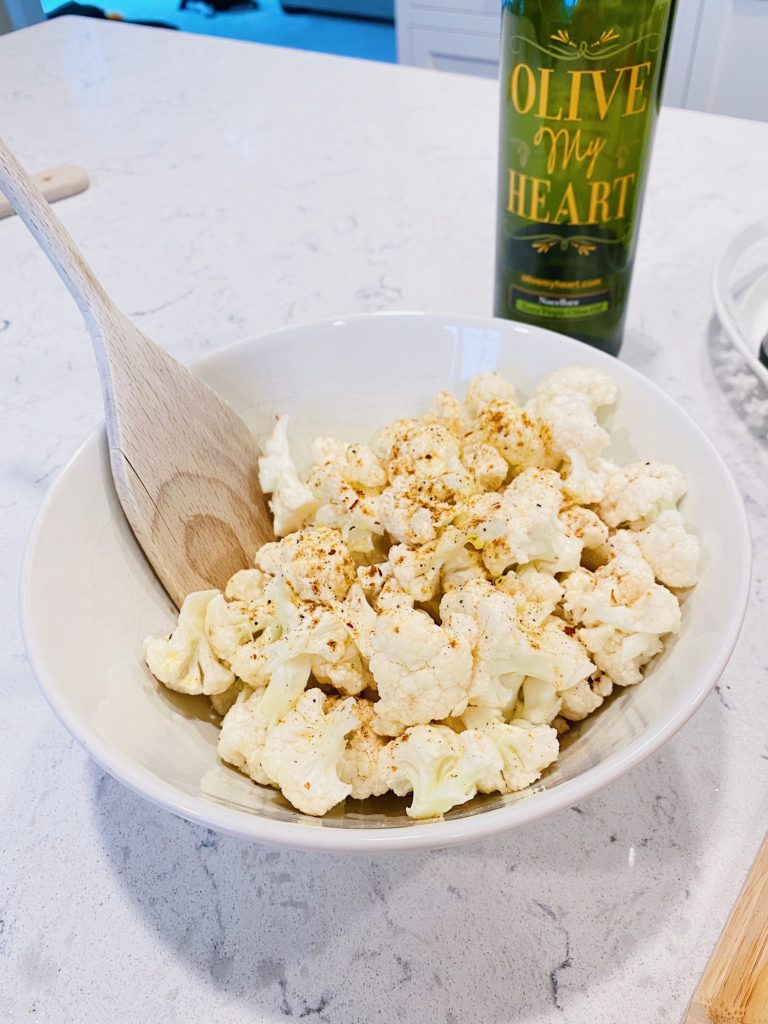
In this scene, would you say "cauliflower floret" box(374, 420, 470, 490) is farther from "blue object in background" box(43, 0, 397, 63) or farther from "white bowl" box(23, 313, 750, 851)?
"blue object in background" box(43, 0, 397, 63)

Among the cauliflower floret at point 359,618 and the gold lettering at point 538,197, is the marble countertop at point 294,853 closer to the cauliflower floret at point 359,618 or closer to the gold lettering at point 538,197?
the cauliflower floret at point 359,618

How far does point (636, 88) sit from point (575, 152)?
8cm

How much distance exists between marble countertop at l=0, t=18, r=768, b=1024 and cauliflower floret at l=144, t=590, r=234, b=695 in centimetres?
11

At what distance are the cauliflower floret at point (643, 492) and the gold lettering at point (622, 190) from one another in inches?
11.6

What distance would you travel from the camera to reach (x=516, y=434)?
0.74 meters

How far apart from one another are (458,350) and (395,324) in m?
0.07

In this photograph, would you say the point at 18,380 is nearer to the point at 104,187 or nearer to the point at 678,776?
the point at 104,187

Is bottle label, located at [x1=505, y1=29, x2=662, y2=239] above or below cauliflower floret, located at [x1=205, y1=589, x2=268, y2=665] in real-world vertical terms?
above

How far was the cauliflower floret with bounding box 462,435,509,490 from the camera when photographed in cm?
74

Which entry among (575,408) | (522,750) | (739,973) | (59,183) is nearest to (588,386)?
(575,408)

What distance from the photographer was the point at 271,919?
0.58 m

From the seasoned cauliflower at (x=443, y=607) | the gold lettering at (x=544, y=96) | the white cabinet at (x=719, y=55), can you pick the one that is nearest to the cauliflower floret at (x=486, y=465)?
the seasoned cauliflower at (x=443, y=607)

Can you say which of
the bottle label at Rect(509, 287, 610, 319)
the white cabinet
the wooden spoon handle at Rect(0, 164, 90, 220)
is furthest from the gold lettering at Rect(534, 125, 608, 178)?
the white cabinet

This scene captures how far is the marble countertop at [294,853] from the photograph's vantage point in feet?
1.81
